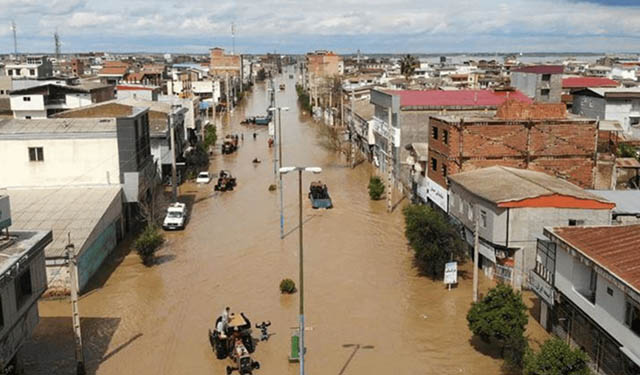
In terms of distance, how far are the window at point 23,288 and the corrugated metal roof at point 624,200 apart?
19071 mm

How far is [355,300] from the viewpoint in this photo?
22.7 m

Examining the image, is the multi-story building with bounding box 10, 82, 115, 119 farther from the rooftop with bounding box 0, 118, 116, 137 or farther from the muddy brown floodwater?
the muddy brown floodwater

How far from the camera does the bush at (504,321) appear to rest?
1696 cm

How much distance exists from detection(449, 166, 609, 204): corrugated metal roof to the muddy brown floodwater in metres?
3.39

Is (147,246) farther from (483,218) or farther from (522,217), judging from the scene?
(522,217)

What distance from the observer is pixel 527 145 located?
2998 centimetres

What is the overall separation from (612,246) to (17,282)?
47.5 ft

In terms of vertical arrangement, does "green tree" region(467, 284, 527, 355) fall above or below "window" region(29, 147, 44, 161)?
below

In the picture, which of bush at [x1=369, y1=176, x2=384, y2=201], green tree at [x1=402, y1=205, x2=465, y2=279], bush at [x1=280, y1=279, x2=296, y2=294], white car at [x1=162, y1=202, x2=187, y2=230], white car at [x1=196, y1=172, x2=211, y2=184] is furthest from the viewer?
white car at [x1=196, y1=172, x2=211, y2=184]

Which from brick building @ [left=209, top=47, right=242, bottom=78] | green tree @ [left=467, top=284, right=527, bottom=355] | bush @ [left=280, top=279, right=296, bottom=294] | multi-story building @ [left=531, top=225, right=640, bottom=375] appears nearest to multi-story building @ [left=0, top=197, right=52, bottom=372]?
bush @ [left=280, top=279, right=296, bottom=294]

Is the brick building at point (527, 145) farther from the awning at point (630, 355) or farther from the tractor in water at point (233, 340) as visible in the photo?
the awning at point (630, 355)

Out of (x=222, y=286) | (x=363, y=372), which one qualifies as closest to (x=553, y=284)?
(x=363, y=372)

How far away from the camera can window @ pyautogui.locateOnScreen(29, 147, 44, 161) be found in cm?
2992

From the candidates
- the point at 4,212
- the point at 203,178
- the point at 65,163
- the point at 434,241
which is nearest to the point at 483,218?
the point at 434,241
